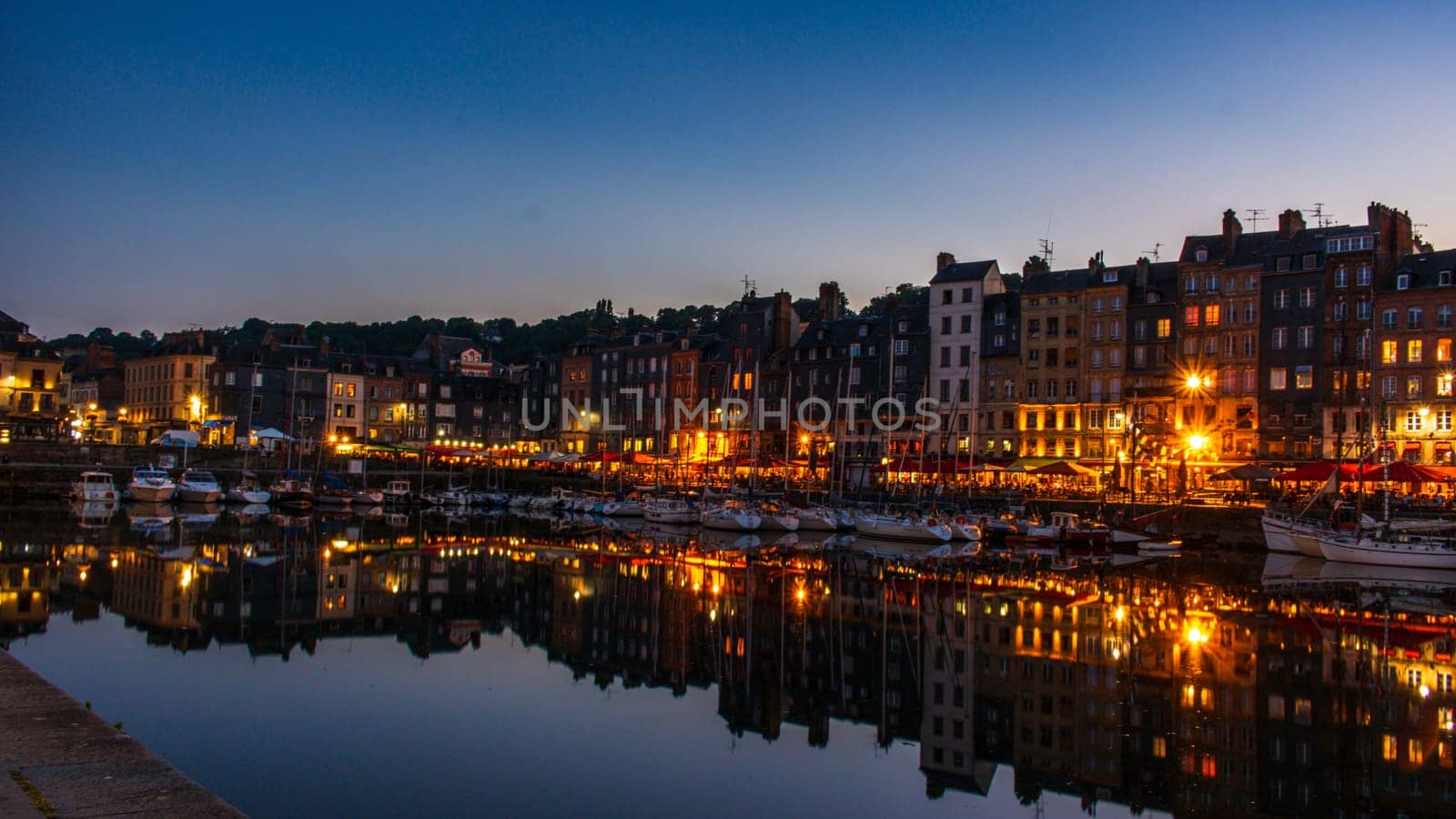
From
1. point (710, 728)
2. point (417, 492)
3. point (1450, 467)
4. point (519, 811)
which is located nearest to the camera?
point (519, 811)

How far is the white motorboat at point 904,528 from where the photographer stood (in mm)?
54531

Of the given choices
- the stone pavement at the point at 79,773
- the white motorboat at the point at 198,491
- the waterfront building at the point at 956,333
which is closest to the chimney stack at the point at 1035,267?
the waterfront building at the point at 956,333

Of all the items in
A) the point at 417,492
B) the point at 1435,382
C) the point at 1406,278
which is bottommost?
the point at 417,492

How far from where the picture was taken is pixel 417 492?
8475 cm

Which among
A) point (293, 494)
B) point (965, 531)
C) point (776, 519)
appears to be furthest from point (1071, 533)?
point (293, 494)

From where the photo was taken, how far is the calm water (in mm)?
15047

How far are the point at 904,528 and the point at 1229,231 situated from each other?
31511 millimetres

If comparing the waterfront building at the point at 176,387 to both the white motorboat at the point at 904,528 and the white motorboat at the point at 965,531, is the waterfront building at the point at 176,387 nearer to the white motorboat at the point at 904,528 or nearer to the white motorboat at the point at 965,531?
the white motorboat at the point at 904,528

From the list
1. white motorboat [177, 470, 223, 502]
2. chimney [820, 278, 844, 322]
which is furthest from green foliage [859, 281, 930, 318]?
white motorboat [177, 470, 223, 502]

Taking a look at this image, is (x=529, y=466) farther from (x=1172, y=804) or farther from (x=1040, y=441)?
(x=1172, y=804)

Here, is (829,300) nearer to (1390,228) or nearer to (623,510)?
(623,510)

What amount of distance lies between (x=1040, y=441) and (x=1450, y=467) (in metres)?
23.5

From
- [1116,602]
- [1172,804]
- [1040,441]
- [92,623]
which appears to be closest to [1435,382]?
[1040,441]

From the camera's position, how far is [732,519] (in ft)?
201
